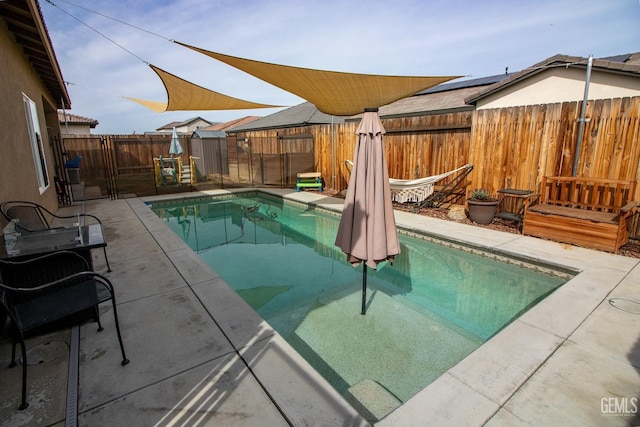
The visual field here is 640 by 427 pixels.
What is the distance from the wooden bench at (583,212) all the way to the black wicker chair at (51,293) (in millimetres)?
5624

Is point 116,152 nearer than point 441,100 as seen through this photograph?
No

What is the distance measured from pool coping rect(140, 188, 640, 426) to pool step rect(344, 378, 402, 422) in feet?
1.21

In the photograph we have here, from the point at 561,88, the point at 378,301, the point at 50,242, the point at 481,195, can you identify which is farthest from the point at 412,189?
the point at 50,242

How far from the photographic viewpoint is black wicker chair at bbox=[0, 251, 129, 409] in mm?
1971

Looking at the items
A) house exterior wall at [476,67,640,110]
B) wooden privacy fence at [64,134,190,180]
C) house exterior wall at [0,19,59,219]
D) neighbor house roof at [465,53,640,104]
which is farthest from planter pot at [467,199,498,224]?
wooden privacy fence at [64,134,190,180]

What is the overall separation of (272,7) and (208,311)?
709cm

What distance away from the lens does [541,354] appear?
2.30m

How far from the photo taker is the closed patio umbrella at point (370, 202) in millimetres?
3047

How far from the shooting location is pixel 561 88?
6.88 m

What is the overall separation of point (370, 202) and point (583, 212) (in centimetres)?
398

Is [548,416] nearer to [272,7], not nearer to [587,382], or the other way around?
[587,382]

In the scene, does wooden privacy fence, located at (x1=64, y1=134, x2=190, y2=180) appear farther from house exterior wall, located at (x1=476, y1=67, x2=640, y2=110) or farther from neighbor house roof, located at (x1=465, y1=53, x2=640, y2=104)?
house exterior wall, located at (x1=476, y1=67, x2=640, y2=110)

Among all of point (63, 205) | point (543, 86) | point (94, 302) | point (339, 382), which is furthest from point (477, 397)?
point (63, 205)

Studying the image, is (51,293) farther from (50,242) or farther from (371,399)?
(371,399)
